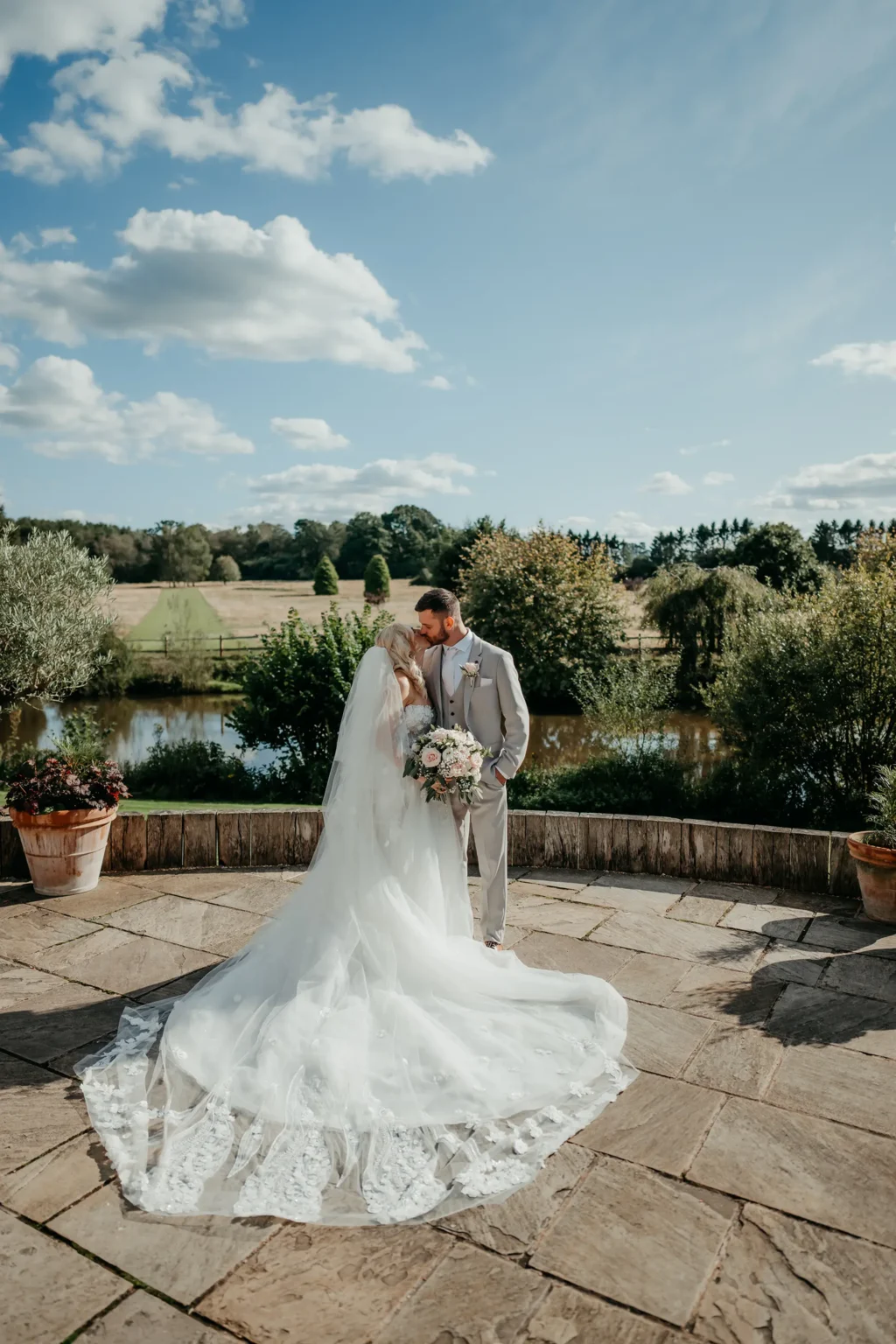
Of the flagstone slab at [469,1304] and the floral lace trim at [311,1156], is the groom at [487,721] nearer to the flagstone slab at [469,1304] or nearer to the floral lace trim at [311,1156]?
the floral lace trim at [311,1156]

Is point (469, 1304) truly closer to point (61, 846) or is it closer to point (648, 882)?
point (648, 882)

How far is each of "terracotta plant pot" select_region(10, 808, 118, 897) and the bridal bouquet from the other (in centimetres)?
248

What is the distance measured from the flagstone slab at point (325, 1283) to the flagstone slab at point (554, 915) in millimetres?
2478

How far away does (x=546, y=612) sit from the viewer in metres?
23.7

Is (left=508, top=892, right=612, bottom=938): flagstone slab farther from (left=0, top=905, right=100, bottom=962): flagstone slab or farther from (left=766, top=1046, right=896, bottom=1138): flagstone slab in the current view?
(left=0, top=905, right=100, bottom=962): flagstone slab

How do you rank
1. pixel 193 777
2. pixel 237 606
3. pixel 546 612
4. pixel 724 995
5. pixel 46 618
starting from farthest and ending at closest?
pixel 237 606 < pixel 546 612 < pixel 46 618 < pixel 193 777 < pixel 724 995

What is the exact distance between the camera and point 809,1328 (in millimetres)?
2113

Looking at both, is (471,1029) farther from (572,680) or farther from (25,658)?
(572,680)

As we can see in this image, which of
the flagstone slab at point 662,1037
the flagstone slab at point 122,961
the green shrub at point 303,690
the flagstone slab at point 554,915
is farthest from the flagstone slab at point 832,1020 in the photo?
the green shrub at point 303,690

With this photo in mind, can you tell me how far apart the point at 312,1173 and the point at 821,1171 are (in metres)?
1.56

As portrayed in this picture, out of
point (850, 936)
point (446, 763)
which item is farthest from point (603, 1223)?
point (850, 936)

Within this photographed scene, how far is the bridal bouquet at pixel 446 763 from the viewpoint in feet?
13.0

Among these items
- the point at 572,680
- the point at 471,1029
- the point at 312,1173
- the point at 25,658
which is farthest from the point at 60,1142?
the point at 572,680

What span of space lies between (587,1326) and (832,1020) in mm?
2027
